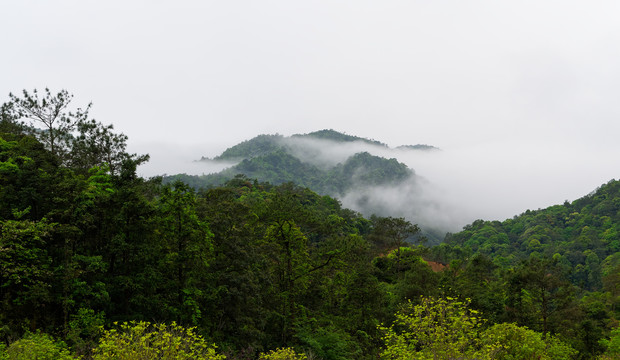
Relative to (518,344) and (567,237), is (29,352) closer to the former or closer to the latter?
(518,344)

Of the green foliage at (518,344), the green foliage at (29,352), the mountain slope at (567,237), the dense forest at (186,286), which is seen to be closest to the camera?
the green foliage at (29,352)

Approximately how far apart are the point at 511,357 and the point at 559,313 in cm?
1783

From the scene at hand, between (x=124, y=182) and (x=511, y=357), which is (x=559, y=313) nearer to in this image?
(x=511, y=357)

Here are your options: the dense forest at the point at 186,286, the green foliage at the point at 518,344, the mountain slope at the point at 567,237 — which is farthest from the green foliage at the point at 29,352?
the mountain slope at the point at 567,237

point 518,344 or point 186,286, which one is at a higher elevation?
point 186,286

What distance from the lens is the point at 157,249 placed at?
66.9 feet

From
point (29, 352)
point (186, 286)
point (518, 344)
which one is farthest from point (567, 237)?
point (29, 352)

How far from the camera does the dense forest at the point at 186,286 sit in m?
16.0

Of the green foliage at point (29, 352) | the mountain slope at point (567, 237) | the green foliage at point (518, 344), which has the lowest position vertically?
the mountain slope at point (567, 237)

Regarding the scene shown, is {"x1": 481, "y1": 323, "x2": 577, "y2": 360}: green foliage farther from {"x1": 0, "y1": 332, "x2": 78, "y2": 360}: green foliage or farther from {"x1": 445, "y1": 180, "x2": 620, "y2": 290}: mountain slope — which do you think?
{"x1": 445, "y1": 180, "x2": 620, "y2": 290}: mountain slope

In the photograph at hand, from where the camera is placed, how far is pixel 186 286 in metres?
20.8

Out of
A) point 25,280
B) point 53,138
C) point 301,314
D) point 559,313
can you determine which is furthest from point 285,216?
point 559,313

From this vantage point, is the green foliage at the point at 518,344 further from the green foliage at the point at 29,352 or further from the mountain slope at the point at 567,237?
the mountain slope at the point at 567,237

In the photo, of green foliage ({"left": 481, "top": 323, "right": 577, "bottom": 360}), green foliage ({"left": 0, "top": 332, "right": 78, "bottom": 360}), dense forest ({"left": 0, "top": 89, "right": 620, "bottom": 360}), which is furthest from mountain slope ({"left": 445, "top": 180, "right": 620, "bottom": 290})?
green foliage ({"left": 0, "top": 332, "right": 78, "bottom": 360})
